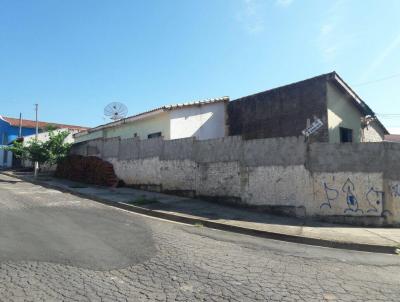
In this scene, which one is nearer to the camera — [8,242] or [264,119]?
[8,242]

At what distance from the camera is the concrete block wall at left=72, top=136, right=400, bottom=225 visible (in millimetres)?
10586

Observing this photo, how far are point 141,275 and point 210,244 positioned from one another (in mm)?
2466

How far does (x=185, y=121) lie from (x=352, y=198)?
9216 millimetres

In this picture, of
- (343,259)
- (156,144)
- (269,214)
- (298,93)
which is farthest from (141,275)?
(298,93)

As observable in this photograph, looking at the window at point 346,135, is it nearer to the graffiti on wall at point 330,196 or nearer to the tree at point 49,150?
the graffiti on wall at point 330,196

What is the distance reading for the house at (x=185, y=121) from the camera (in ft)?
57.6

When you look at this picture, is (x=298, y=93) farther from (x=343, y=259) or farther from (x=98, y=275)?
(x=98, y=275)

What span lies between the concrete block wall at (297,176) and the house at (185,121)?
3.27 meters

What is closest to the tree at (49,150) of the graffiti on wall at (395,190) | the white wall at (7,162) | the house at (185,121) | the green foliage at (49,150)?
the green foliage at (49,150)

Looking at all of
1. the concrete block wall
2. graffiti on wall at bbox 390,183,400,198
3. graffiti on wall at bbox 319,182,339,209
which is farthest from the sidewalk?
graffiti on wall at bbox 390,183,400,198

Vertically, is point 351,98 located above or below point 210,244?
above

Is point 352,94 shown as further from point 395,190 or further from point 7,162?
point 7,162

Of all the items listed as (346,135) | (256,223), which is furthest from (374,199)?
(346,135)

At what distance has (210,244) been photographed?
762 centimetres
